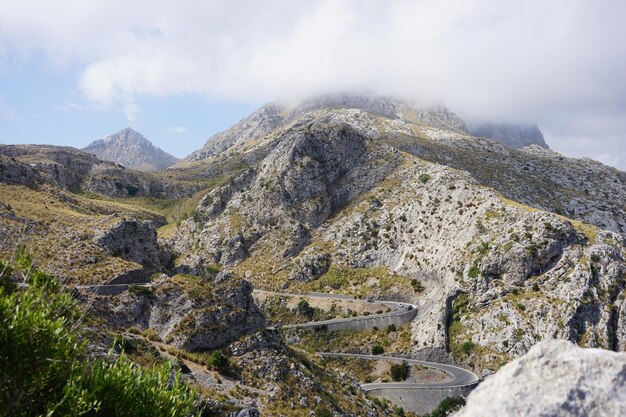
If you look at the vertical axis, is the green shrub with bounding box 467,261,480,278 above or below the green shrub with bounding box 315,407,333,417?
above

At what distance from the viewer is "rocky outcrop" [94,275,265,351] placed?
43969 mm

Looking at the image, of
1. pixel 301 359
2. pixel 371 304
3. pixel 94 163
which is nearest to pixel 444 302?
pixel 371 304

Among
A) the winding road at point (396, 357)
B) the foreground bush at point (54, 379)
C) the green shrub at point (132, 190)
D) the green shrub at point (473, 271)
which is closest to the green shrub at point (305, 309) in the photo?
the winding road at point (396, 357)

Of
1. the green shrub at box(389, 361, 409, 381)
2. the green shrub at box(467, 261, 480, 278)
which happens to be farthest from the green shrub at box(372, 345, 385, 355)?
the green shrub at box(467, 261, 480, 278)

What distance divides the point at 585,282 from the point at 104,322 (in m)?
77.3

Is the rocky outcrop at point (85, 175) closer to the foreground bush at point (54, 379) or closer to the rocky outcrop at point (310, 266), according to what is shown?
the rocky outcrop at point (310, 266)

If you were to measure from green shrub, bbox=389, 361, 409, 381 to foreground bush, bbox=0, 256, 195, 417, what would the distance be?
197ft

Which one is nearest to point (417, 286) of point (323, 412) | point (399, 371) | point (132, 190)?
point (399, 371)

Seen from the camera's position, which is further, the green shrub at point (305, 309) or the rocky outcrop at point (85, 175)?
the rocky outcrop at point (85, 175)

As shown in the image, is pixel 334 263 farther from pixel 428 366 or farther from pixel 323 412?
pixel 323 412

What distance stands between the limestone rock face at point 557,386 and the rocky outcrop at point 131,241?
233 ft

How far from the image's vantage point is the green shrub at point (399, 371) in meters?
69.1

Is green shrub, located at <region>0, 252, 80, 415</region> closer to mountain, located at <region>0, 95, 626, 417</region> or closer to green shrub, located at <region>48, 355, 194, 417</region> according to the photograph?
green shrub, located at <region>48, 355, 194, 417</region>

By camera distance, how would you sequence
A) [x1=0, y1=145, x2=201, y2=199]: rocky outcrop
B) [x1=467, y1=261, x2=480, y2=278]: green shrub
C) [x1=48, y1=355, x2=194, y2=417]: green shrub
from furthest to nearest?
[x1=0, y1=145, x2=201, y2=199]: rocky outcrop, [x1=467, y1=261, x2=480, y2=278]: green shrub, [x1=48, y1=355, x2=194, y2=417]: green shrub
